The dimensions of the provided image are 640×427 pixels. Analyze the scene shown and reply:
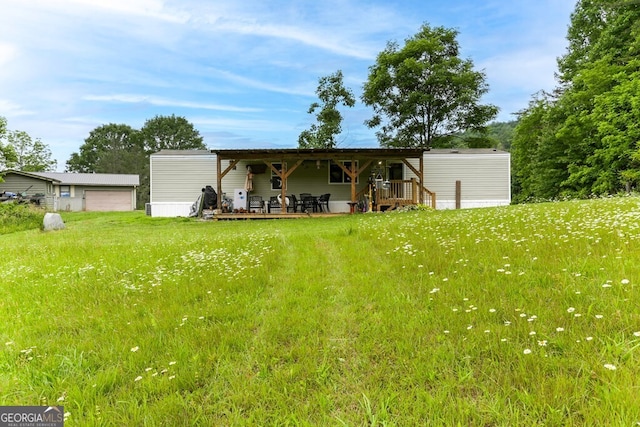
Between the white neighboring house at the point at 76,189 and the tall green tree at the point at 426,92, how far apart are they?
22364mm

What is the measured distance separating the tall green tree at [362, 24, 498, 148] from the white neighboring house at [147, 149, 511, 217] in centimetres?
881

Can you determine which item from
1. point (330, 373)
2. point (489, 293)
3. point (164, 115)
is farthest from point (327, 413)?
point (164, 115)

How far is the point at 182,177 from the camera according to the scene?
15.7 m

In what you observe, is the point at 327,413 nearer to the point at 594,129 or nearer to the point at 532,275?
the point at 532,275

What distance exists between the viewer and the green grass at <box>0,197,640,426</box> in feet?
5.35

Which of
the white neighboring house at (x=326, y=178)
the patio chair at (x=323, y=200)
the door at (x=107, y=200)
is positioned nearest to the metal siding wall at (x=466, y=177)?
the white neighboring house at (x=326, y=178)

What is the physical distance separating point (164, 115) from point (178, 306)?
52.1 meters

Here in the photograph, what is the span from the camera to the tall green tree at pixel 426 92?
74.3 ft

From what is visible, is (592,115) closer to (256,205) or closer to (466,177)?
(466,177)

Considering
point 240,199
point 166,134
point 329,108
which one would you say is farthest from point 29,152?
point 240,199

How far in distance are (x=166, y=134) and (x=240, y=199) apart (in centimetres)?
3973

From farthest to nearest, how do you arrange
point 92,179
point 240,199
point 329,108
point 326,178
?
point 92,179 → point 329,108 → point 326,178 → point 240,199

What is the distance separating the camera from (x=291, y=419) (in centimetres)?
160

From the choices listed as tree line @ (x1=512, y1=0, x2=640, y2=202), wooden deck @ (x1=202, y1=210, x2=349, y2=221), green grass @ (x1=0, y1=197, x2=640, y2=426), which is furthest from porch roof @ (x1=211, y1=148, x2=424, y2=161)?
tree line @ (x1=512, y1=0, x2=640, y2=202)
